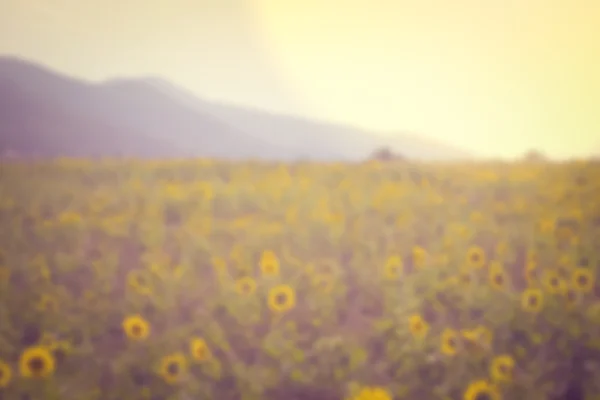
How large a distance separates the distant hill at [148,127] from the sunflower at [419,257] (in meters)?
0.44

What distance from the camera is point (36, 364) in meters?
1.25

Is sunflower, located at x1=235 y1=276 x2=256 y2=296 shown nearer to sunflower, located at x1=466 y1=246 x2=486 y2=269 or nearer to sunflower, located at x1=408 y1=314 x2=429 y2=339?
sunflower, located at x1=408 y1=314 x2=429 y2=339

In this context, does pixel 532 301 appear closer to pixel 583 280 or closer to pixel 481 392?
pixel 583 280

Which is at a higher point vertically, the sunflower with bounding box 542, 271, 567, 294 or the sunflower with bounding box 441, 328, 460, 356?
the sunflower with bounding box 542, 271, 567, 294

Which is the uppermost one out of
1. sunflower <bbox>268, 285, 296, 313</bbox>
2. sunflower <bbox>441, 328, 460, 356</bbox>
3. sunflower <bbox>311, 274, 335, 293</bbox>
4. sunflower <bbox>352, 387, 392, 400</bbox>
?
sunflower <bbox>311, 274, 335, 293</bbox>

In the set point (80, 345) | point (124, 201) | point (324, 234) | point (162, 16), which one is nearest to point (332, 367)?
point (324, 234)

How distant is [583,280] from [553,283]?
111 millimetres

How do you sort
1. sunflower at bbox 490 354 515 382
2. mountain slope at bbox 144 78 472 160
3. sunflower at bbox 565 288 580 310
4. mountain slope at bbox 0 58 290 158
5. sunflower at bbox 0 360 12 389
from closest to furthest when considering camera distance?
sunflower at bbox 0 360 12 389 < sunflower at bbox 490 354 515 382 < sunflower at bbox 565 288 580 310 < mountain slope at bbox 0 58 290 158 < mountain slope at bbox 144 78 472 160

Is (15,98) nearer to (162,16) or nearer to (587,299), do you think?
(162,16)

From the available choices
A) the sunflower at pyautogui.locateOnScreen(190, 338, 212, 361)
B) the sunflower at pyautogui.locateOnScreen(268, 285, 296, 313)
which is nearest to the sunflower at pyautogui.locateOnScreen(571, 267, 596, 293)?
the sunflower at pyautogui.locateOnScreen(268, 285, 296, 313)

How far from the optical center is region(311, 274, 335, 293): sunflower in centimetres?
160

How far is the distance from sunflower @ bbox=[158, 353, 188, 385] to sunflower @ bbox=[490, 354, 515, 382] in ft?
2.77

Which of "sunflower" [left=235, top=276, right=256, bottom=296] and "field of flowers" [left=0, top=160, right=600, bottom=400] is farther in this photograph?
"sunflower" [left=235, top=276, right=256, bottom=296]

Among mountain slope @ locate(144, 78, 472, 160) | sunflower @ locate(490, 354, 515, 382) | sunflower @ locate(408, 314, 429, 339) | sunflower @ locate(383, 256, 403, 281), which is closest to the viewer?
sunflower @ locate(490, 354, 515, 382)
